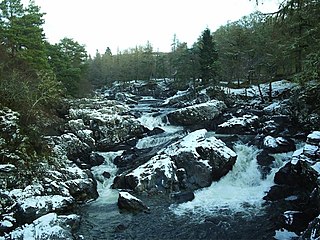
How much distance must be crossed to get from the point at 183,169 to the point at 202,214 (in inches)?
138

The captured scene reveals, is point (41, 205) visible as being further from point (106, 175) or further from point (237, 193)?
point (237, 193)

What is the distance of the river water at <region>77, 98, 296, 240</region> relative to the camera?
11.9m

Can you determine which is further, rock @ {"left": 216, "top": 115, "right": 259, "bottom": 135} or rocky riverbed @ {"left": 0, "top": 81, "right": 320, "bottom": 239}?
rock @ {"left": 216, "top": 115, "right": 259, "bottom": 135}

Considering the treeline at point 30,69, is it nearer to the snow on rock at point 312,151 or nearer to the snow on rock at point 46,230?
the snow on rock at point 46,230

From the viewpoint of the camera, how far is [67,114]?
86.1 ft

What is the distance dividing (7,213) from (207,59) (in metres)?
34.2

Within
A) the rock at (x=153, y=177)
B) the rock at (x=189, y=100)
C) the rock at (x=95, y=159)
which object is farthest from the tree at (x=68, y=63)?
the rock at (x=153, y=177)

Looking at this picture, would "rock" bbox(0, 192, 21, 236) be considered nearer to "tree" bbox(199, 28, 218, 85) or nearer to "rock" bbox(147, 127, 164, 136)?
"rock" bbox(147, 127, 164, 136)

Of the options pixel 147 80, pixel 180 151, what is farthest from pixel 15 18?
pixel 147 80

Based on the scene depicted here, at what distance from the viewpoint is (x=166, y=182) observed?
16031 mm

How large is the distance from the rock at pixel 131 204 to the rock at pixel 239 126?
Answer: 1096 cm

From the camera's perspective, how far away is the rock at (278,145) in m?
18.5

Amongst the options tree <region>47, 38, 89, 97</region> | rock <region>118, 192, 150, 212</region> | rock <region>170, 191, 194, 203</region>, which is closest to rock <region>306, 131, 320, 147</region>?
rock <region>170, 191, 194, 203</region>

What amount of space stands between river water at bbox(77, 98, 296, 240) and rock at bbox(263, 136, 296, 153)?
1.71 ft
